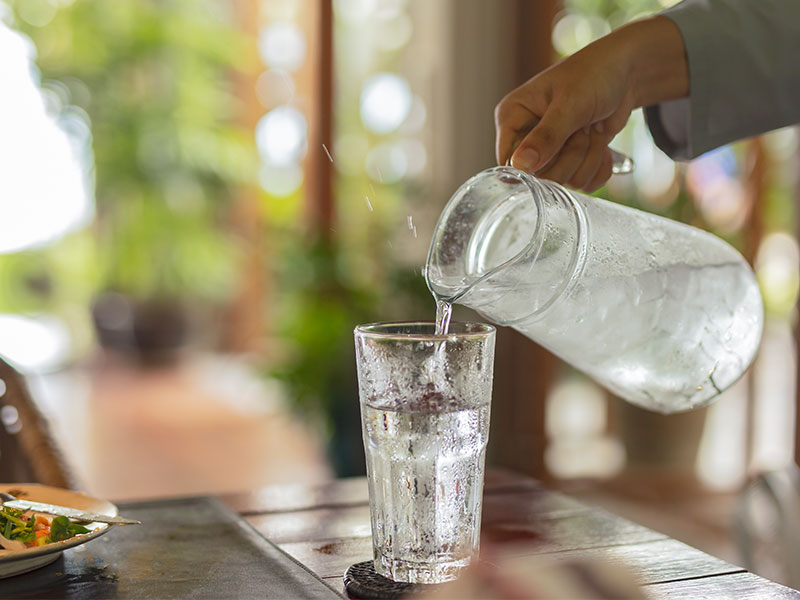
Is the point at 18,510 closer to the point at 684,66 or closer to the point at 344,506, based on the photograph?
the point at 344,506

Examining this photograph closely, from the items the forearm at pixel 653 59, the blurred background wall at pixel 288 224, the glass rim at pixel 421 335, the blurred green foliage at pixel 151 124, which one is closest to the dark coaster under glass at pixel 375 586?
the glass rim at pixel 421 335

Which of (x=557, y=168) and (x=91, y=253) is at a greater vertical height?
(x=557, y=168)

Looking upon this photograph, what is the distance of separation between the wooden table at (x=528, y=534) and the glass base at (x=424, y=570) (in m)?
0.04

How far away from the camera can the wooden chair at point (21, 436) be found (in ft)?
3.92

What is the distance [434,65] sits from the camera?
12.0 feet

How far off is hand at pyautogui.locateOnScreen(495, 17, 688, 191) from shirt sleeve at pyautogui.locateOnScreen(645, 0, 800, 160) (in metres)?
0.02

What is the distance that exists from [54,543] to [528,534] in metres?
0.41

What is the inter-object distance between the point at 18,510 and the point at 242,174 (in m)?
6.24

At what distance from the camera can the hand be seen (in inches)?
36.2

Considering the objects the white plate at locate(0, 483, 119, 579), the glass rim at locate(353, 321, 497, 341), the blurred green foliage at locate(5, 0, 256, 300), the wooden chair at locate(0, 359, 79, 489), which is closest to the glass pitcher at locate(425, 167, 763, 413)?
the glass rim at locate(353, 321, 497, 341)

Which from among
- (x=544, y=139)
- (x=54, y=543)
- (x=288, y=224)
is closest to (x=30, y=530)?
(x=54, y=543)

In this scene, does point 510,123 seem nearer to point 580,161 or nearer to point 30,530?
point 580,161

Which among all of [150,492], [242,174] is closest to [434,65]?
[150,492]

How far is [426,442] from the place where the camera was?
721 mm
